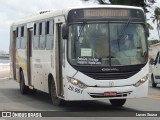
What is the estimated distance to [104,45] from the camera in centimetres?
1516

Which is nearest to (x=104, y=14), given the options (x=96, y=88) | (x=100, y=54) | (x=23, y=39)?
(x=100, y=54)

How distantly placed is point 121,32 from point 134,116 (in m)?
2.64

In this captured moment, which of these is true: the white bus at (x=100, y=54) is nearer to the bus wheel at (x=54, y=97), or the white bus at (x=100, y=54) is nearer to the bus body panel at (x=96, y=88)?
the bus body panel at (x=96, y=88)

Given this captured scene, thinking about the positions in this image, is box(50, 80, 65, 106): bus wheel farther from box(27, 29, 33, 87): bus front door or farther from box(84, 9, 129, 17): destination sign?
box(27, 29, 33, 87): bus front door

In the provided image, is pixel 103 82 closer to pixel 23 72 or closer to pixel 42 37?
pixel 42 37

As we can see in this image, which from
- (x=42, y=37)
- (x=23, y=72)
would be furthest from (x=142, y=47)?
(x=23, y=72)

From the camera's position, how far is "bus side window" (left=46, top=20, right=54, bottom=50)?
17.0m

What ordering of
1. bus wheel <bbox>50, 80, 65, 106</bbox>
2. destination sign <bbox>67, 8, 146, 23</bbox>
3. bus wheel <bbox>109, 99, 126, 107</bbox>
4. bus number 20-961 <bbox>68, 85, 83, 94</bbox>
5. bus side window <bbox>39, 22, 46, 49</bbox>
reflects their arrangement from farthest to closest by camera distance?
bus side window <bbox>39, 22, 46, 49</bbox>, bus wheel <bbox>109, 99, 126, 107</bbox>, bus wheel <bbox>50, 80, 65, 106</bbox>, destination sign <bbox>67, 8, 146, 23</bbox>, bus number 20-961 <bbox>68, 85, 83, 94</bbox>

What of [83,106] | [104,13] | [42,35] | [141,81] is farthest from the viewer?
[42,35]

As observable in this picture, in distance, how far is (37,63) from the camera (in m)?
19.2

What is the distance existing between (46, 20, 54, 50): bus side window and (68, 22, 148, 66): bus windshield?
1943 mm

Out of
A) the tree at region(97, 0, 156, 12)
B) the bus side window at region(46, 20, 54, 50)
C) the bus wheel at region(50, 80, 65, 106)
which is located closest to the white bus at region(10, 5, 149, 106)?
the bus wheel at region(50, 80, 65, 106)

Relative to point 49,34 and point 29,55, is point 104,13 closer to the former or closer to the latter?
point 49,34

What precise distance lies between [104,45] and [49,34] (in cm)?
279
